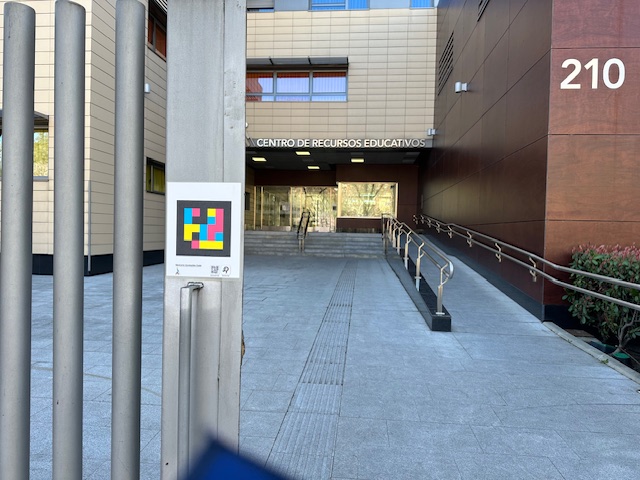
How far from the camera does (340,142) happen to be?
18344mm

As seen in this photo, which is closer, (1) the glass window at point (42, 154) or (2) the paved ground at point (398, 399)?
(2) the paved ground at point (398, 399)

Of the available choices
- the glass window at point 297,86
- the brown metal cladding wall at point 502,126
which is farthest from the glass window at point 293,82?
the brown metal cladding wall at point 502,126

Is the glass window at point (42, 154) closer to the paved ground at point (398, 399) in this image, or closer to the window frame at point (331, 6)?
the paved ground at point (398, 399)

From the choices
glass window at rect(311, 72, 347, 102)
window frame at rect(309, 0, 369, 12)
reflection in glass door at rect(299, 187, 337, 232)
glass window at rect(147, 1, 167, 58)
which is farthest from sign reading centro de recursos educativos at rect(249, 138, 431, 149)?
reflection in glass door at rect(299, 187, 337, 232)

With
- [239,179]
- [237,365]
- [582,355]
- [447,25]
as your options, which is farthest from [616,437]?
[447,25]

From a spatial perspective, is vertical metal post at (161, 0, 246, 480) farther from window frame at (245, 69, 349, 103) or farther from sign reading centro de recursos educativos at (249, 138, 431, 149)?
window frame at (245, 69, 349, 103)

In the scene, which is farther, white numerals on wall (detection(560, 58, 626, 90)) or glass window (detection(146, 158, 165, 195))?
glass window (detection(146, 158, 165, 195))

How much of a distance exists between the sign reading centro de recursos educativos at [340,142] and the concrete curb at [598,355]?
1290 centimetres

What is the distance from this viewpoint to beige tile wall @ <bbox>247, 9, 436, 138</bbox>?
18.0m

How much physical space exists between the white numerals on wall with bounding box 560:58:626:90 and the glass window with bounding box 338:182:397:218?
15.7 meters

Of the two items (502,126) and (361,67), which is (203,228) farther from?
(361,67)

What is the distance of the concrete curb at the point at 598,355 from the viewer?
440 centimetres

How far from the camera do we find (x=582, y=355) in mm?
5059

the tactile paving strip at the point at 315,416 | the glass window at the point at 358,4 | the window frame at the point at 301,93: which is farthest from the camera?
the window frame at the point at 301,93
